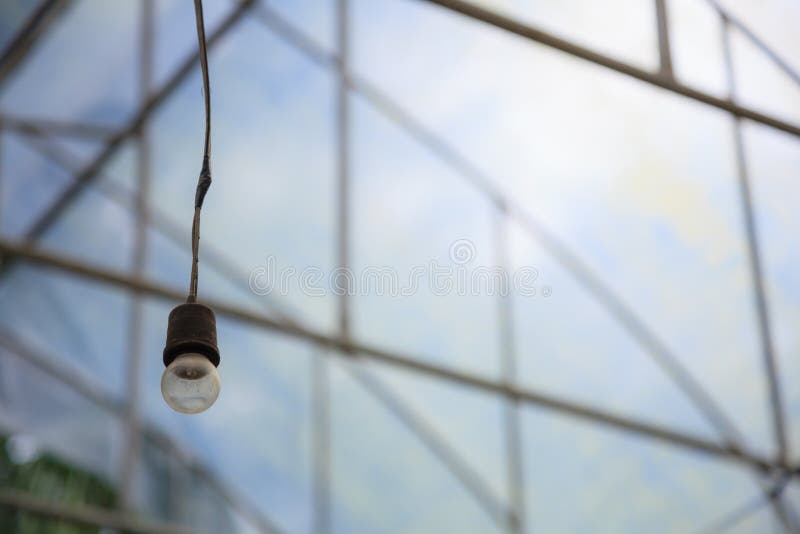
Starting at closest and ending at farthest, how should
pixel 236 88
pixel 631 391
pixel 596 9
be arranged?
pixel 596 9 → pixel 236 88 → pixel 631 391

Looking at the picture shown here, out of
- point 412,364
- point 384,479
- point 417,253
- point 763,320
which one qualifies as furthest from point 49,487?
point 763,320

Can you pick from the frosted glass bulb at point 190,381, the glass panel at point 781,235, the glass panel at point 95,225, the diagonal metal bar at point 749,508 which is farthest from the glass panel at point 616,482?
the frosted glass bulb at point 190,381

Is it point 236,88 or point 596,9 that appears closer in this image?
point 596,9

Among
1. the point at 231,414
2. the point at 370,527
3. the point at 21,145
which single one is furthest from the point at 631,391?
the point at 21,145

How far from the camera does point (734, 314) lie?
40.1ft

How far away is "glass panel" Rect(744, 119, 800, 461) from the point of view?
39.2ft

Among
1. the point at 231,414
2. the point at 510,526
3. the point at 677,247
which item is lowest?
the point at 510,526

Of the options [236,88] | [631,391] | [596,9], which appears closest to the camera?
[596,9]

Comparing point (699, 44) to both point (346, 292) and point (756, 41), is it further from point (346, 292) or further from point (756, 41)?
point (346, 292)

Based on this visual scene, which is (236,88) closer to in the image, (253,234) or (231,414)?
(253,234)

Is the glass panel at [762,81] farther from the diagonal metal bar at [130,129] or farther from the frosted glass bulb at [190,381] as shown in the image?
the frosted glass bulb at [190,381]

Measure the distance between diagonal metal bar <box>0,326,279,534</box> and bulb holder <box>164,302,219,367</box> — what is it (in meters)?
6.75

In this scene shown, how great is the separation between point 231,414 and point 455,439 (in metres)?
1.68

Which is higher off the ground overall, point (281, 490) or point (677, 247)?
point (677, 247)
